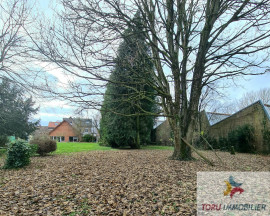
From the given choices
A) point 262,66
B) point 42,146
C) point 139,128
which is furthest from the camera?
point 139,128

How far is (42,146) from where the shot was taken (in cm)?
880

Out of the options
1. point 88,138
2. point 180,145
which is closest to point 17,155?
point 180,145

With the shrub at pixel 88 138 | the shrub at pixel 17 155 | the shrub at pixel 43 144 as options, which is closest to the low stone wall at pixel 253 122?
the shrub at pixel 43 144

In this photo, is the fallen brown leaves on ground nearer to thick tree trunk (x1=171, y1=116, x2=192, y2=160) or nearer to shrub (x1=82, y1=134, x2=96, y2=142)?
thick tree trunk (x1=171, y1=116, x2=192, y2=160)

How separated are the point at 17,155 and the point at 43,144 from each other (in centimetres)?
274

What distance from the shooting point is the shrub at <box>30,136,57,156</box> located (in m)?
8.80

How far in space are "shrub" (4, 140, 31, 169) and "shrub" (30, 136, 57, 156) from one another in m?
2.56

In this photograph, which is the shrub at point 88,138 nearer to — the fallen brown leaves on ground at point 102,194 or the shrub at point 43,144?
the shrub at point 43,144

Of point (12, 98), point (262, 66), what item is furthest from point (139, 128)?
point (262, 66)

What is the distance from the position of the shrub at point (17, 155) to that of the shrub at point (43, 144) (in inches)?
101

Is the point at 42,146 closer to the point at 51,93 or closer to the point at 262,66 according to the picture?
the point at 51,93

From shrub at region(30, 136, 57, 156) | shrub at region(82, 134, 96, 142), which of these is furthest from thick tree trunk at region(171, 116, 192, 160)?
shrub at region(82, 134, 96, 142)

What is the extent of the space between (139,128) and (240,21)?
1047cm

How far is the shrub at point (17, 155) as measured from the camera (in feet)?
20.0
